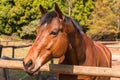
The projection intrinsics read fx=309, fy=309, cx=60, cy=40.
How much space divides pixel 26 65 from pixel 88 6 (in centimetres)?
4093

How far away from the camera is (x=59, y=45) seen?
3146mm

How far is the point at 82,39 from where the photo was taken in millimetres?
3734

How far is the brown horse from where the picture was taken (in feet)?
9.91

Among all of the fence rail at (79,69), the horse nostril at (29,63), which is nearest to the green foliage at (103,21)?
the fence rail at (79,69)

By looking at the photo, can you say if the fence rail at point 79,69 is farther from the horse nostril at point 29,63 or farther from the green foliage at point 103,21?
the green foliage at point 103,21

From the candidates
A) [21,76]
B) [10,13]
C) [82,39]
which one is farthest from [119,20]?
[82,39]

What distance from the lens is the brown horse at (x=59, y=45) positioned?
302 centimetres

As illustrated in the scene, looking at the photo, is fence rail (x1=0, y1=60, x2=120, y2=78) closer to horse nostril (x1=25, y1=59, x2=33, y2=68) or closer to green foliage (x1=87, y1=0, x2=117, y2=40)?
horse nostril (x1=25, y1=59, x2=33, y2=68)

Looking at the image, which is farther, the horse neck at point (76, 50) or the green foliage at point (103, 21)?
the green foliage at point (103, 21)

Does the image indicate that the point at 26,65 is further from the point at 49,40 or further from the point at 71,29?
the point at 71,29

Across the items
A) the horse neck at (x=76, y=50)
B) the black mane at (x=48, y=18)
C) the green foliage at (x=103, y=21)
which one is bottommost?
the green foliage at (x=103, y=21)

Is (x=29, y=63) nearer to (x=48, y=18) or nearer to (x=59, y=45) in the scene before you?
(x=59, y=45)

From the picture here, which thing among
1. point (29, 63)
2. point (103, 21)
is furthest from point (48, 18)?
point (103, 21)

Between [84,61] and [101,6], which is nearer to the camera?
[84,61]
